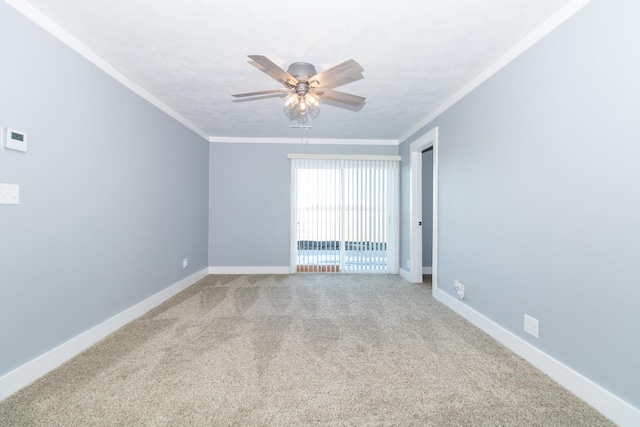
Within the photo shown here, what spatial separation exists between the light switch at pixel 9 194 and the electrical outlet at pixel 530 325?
3577 millimetres

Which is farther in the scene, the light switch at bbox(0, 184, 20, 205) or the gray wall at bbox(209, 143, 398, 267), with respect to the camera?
A: the gray wall at bbox(209, 143, 398, 267)

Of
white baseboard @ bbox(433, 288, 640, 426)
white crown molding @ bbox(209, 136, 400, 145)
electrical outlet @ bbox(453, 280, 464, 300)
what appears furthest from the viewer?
white crown molding @ bbox(209, 136, 400, 145)

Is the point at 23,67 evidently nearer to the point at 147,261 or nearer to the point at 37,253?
the point at 37,253

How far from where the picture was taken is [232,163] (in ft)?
16.6

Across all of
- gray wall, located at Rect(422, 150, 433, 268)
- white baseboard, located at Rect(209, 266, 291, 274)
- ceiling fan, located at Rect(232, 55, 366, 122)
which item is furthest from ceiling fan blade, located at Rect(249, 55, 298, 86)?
gray wall, located at Rect(422, 150, 433, 268)

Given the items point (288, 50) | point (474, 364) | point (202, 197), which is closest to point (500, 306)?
point (474, 364)

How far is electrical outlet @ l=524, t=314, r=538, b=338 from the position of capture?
2.08 metres

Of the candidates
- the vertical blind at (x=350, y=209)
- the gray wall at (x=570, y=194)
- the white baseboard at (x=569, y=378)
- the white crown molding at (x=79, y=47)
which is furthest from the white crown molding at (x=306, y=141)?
the white baseboard at (x=569, y=378)

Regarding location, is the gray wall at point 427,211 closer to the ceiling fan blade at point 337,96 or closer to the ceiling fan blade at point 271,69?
the ceiling fan blade at point 337,96

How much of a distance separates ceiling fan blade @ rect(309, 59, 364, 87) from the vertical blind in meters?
2.92

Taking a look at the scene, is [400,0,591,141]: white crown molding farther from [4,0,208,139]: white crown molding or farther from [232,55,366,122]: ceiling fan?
[4,0,208,139]: white crown molding

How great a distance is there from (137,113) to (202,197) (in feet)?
6.30

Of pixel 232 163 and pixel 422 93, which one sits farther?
pixel 232 163

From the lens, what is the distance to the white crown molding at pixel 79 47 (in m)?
1.81
